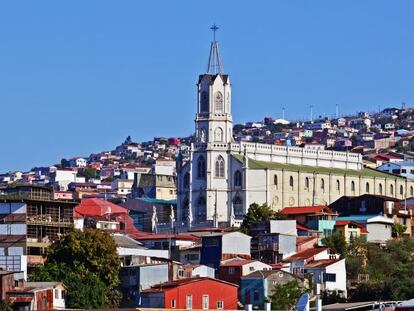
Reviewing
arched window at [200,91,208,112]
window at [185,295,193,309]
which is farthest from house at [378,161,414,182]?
window at [185,295,193,309]

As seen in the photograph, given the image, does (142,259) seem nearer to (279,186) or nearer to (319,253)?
(319,253)

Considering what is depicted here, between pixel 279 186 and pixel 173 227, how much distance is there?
10252 millimetres

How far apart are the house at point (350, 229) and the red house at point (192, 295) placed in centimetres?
2855

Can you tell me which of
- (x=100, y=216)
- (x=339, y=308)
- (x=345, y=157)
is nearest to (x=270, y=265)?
(x=339, y=308)

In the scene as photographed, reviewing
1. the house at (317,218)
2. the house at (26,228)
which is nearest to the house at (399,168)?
the house at (317,218)

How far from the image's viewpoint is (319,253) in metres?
106

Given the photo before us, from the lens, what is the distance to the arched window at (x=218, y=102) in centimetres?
14588

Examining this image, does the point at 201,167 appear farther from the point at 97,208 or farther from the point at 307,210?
the point at 307,210

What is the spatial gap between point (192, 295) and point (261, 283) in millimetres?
9005

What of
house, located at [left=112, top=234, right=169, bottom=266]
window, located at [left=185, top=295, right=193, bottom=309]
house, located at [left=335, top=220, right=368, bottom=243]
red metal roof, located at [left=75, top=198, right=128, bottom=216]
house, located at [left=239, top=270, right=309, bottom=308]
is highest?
red metal roof, located at [left=75, top=198, right=128, bottom=216]

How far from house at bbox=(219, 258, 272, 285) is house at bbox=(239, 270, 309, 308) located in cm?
183

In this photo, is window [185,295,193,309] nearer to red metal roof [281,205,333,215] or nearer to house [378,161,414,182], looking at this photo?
red metal roof [281,205,333,215]

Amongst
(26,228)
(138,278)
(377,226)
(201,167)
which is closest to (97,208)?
(201,167)

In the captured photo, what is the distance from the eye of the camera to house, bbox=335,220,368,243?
11688cm
